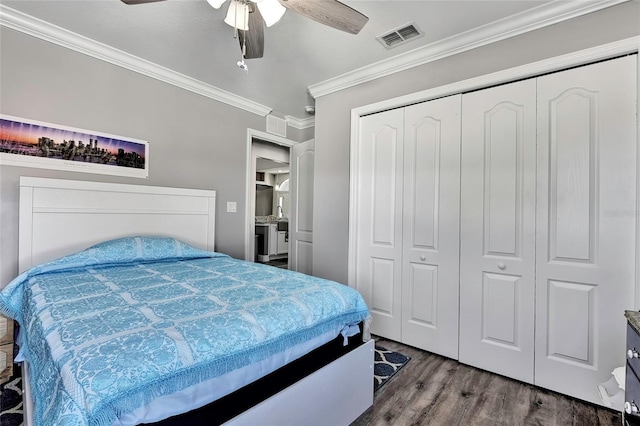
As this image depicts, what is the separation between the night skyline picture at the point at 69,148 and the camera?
216cm

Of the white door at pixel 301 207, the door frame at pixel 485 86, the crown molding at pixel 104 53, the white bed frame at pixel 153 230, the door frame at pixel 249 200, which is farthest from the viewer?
the white door at pixel 301 207

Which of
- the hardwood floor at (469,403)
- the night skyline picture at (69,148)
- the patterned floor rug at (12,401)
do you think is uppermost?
the night skyline picture at (69,148)

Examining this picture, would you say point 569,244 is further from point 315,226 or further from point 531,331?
point 315,226

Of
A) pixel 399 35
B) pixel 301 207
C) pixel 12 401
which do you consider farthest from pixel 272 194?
pixel 12 401

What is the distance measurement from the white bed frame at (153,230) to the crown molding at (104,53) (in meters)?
1.08

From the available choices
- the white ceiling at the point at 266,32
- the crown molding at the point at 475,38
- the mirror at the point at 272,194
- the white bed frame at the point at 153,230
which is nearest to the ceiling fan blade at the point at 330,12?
the white ceiling at the point at 266,32

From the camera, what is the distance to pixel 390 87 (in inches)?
109

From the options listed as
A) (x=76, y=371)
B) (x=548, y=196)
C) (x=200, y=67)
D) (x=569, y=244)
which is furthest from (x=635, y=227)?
(x=200, y=67)

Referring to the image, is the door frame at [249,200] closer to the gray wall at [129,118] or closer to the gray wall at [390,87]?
the gray wall at [129,118]

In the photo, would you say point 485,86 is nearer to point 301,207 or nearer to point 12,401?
point 301,207

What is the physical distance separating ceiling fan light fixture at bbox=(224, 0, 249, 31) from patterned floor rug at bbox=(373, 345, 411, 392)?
2363 millimetres

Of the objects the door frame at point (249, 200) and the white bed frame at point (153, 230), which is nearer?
the white bed frame at point (153, 230)

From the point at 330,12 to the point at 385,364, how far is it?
2345 millimetres

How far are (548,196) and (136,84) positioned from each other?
3.48m
